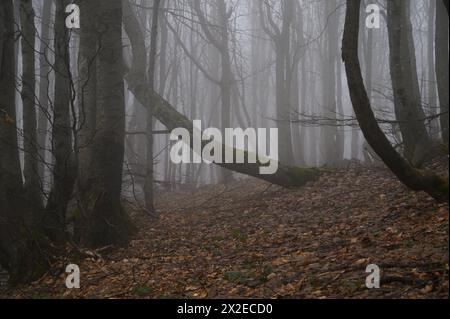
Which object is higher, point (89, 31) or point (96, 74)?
point (89, 31)

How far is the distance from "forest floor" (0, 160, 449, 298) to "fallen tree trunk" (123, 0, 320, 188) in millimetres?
899

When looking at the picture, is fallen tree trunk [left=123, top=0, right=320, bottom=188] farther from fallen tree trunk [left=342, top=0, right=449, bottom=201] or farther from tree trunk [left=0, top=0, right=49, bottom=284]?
fallen tree trunk [left=342, top=0, right=449, bottom=201]

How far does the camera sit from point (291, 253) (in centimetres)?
661

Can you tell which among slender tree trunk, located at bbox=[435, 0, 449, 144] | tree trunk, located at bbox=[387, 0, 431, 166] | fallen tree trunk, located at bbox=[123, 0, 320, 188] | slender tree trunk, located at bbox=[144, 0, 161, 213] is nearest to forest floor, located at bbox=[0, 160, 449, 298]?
tree trunk, located at bbox=[387, 0, 431, 166]

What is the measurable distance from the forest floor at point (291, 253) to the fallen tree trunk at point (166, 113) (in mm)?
899

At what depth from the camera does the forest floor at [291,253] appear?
507cm

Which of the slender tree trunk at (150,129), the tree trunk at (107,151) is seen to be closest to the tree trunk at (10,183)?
the tree trunk at (107,151)

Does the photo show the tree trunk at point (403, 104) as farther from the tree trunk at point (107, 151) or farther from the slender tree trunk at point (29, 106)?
the slender tree trunk at point (29, 106)

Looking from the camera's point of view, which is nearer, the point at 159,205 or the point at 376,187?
the point at 376,187

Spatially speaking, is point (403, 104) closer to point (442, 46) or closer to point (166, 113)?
point (442, 46)
